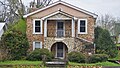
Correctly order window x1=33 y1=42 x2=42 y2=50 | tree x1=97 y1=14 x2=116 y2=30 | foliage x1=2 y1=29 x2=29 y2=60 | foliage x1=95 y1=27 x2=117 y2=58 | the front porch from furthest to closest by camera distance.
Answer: tree x1=97 y1=14 x2=116 y2=30 → foliage x1=95 y1=27 x2=117 y2=58 → window x1=33 y1=42 x2=42 y2=50 → the front porch → foliage x1=2 y1=29 x2=29 y2=60

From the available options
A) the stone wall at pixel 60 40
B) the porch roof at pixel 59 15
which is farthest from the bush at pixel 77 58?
the porch roof at pixel 59 15

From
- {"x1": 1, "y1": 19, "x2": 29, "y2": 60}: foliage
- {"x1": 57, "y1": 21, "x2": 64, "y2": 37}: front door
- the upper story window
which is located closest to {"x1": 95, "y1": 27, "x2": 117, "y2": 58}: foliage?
{"x1": 57, "y1": 21, "x2": 64, "y2": 37}: front door

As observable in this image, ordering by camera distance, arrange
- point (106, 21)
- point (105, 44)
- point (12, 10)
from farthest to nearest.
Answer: point (106, 21)
point (12, 10)
point (105, 44)

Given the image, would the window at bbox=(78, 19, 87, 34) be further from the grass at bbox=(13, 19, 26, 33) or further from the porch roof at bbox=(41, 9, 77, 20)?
the grass at bbox=(13, 19, 26, 33)

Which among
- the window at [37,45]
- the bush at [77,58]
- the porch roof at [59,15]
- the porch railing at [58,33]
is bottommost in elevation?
the bush at [77,58]

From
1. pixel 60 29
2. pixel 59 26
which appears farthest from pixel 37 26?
pixel 60 29

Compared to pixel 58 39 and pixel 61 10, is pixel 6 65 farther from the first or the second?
pixel 61 10

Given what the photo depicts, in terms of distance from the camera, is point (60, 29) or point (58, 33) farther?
point (60, 29)

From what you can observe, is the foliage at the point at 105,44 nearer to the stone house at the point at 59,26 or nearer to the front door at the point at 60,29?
the stone house at the point at 59,26

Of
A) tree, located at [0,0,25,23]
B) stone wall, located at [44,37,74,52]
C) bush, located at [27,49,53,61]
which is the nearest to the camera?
bush, located at [27,49,53,61]

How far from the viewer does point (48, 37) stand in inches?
1407

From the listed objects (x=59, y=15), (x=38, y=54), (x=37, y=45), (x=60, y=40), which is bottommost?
(x=38, y=54)

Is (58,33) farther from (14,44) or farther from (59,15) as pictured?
(14,44)

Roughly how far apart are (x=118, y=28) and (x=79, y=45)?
211 ft
